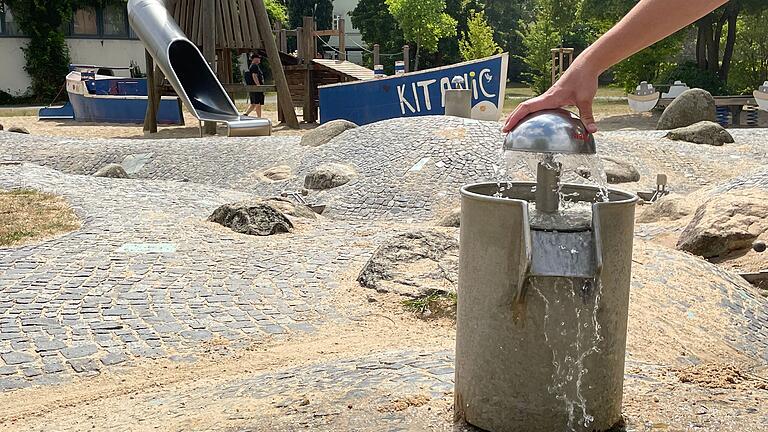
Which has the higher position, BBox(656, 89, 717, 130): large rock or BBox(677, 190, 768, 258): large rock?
BBox(656, 89, 717, 130): large rock

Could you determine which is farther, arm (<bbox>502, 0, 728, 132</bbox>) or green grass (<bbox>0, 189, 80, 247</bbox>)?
green grass (<bbox>0, 189, 80, 247</bbox>)

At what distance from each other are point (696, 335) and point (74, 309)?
13.7 ft

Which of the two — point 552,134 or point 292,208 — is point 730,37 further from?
point 552,134

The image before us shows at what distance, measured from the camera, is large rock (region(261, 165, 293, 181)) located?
42.9 ft

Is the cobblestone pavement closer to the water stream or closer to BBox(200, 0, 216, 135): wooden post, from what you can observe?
the water stream

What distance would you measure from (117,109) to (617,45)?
23.9 m

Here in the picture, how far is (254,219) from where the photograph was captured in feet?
28.8

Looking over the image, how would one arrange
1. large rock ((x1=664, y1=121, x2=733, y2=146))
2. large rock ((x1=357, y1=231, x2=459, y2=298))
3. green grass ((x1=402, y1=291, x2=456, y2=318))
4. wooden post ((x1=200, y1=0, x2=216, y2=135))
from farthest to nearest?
wooden post ((x1=200, y1=0, x2=216, y2=135)) → large rock ((x1=664, y1=121, x2=733, y2=146)) → large rock ((x1=357, y1=231, x2=459, y2=298)) → green grass ((x1=402, y1=291, x2=456, y2=318))

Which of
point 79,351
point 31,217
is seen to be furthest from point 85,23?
point 79,351

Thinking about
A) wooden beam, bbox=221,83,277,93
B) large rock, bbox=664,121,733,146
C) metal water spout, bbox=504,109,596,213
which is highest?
metal water spout, bbox=504,109,596,213

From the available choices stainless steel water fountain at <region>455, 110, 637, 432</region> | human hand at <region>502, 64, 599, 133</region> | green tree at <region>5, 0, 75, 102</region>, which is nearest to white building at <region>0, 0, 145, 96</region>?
green tree at <region>5, 0, 75, 102</region>

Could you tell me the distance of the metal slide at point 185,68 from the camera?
57.4ft

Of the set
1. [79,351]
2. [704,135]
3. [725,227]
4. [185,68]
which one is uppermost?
[185,68]

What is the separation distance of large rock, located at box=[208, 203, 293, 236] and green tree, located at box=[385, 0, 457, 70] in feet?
106
